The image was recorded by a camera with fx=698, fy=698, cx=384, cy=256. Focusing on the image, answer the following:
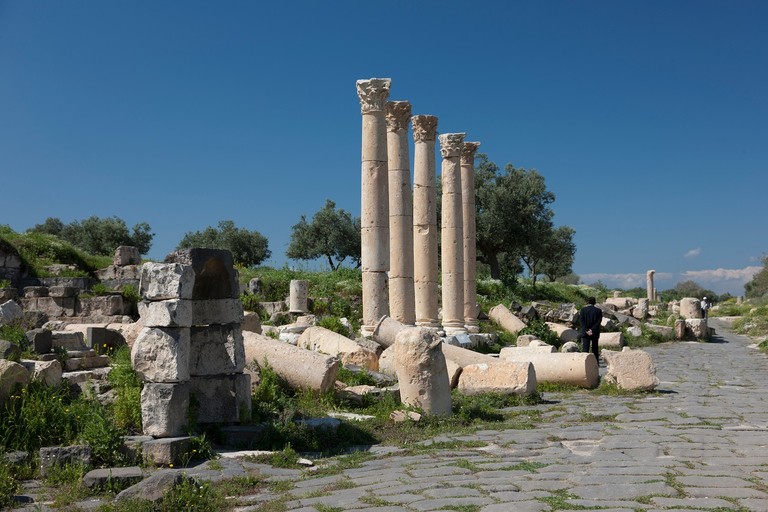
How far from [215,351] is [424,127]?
41.2ft

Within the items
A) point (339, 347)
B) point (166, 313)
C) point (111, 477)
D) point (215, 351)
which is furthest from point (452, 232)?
point (111, 477)

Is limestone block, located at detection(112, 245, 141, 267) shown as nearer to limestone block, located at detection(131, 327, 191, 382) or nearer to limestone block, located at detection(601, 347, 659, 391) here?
limestone block, located at detection(131, 327, 191, 382)

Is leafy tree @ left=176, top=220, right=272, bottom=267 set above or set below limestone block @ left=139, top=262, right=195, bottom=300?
above

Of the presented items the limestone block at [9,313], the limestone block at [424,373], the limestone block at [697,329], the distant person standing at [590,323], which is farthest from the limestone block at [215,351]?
the limestone block at [697,329]

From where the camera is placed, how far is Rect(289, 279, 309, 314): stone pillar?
2028 cm

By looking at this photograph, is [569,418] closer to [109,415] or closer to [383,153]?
[109,415]

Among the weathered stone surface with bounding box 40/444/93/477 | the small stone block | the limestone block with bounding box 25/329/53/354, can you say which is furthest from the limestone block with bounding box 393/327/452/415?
the limestone block with bounding box 25/329/53/354

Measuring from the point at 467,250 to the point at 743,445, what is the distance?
16880 mm

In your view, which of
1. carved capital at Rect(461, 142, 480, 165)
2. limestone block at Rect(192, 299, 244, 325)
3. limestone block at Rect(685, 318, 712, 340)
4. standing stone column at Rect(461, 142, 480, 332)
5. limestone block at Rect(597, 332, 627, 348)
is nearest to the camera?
limestone block at Rect(192, 299, 244, 325)

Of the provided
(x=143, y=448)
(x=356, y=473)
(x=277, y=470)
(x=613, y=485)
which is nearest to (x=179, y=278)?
(x=143, y=448)

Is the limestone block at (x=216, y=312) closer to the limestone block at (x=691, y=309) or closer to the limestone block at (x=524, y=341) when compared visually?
the limestone block at (x=524, y=341)

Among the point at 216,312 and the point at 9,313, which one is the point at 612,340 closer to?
the point at 216,312

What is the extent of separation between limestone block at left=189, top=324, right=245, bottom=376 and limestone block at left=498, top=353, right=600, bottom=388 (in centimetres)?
610

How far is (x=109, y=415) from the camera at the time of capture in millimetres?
8406
